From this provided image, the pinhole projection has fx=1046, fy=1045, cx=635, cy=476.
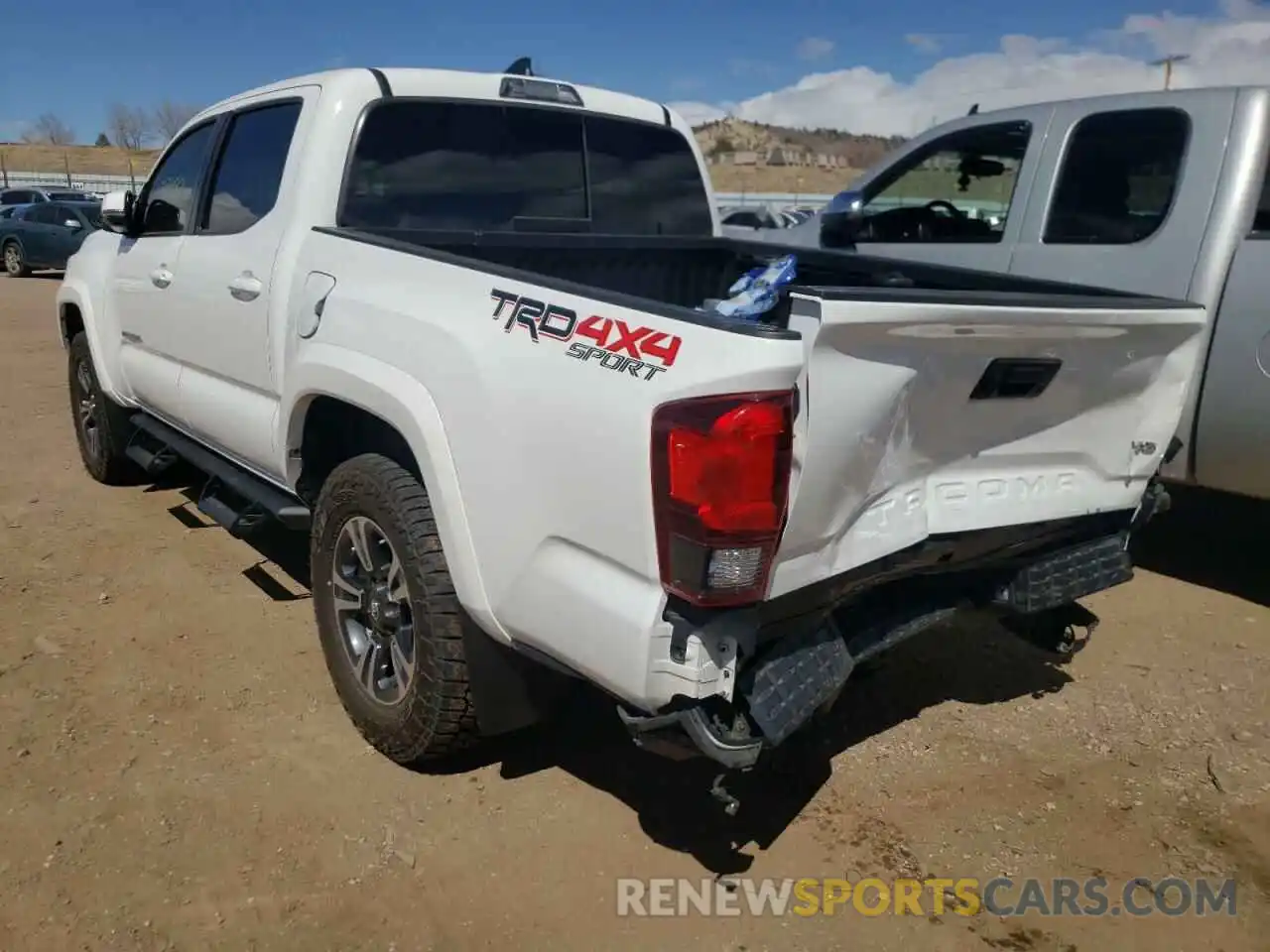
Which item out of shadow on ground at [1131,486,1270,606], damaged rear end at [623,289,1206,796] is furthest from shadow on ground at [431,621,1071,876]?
shadow on ground at [1131,486,1270,606]

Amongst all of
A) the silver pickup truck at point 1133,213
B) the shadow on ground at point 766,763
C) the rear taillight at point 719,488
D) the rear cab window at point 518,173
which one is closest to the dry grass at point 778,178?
the silver pickup truck at point 1133,213

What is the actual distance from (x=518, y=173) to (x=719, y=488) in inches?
92.8

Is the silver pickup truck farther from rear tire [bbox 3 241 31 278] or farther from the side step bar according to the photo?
rear tire [bbox 3 241 31 278]

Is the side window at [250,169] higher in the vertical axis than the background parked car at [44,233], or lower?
higher

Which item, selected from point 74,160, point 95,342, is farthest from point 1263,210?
point 74,160

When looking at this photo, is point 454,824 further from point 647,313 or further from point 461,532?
point 647,313

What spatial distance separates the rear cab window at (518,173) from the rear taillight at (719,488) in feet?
6.44

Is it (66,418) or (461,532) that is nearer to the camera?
(461,532)

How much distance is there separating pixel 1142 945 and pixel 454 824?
5.96 feet

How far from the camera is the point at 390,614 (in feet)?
10.2

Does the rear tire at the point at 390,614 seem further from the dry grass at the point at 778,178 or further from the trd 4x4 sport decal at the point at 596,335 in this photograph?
the dry grass at the point at 778,178

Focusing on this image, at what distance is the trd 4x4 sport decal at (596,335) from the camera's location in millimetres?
2162

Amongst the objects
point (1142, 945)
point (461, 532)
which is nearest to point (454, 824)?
point (461, 532)

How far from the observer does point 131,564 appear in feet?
15.8
